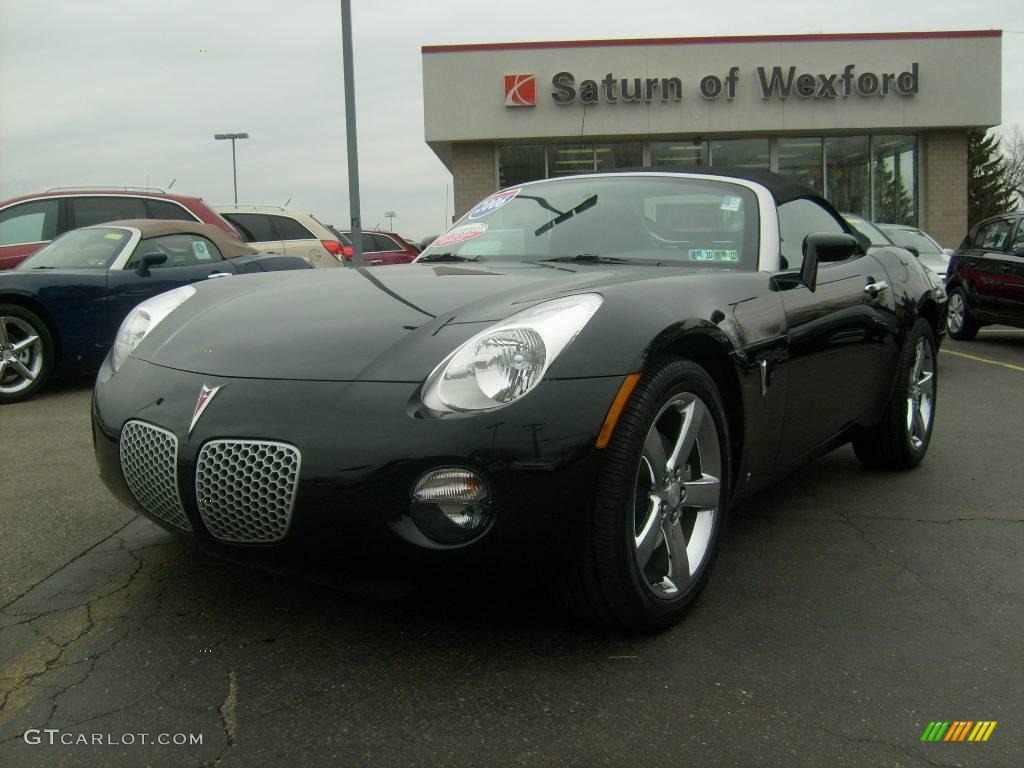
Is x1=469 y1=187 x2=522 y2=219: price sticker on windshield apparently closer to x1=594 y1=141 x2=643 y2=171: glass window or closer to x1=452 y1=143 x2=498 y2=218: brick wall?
x1=452 y1=143 x2=498 y2=218: brick wall

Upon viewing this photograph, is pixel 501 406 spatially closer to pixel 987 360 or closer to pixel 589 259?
pixel 589 259

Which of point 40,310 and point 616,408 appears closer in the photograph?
point 616,408

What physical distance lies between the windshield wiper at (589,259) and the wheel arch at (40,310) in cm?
533

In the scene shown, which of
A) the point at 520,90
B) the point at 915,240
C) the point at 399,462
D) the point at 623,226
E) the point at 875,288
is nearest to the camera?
the point at 399,462

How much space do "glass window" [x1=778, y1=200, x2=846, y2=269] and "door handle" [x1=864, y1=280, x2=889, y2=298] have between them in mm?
323

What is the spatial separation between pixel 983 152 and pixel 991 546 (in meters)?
52.6

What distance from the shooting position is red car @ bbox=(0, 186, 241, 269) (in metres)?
9.69

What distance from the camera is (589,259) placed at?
11.6 ft

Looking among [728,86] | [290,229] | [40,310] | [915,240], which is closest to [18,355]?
[40,310]

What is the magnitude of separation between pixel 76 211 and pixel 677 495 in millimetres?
8938

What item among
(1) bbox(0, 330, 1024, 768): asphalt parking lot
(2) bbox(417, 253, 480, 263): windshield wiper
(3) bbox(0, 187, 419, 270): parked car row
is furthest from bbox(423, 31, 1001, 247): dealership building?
(1) bbox(0, 330, 1024, 768): asphalt parking lot

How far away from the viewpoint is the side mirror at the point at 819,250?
3541mm

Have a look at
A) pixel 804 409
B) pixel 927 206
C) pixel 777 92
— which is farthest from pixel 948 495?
pixel 927 206

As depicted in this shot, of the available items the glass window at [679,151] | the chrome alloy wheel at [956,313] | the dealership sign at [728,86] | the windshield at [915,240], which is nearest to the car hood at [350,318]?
the chrome alloy wheel at [956,313]
